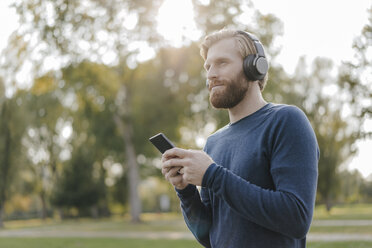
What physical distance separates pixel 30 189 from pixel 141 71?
27838 millimetres

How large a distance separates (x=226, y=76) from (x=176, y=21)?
55.0 feet

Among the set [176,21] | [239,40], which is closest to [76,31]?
[176,21]

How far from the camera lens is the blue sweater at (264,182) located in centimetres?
164

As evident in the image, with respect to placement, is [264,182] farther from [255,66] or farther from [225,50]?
[225,50]

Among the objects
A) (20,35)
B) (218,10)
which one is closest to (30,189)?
(20,35)

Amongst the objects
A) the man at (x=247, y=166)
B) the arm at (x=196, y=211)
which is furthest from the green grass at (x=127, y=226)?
the man at (x=247, y=166)

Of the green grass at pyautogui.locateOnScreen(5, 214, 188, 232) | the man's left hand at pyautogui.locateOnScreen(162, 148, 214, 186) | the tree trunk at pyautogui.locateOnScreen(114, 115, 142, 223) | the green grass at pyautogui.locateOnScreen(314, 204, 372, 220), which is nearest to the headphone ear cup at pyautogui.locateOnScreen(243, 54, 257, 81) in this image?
the man's left hand at pyautogui.locateOnScreen(162, 148, 214, 186)

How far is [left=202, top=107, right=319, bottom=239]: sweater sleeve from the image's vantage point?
1.63m

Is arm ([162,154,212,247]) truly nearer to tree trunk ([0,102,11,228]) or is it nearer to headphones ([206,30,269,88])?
headphones ([206,30,269,88])

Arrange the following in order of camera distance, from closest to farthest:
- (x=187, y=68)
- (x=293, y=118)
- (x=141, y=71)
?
(x=293, y=118) → (x=187, y=68) → (x=141, y=71)

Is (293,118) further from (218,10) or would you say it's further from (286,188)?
(218,10)

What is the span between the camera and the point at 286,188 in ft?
5.41

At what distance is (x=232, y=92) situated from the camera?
196cm

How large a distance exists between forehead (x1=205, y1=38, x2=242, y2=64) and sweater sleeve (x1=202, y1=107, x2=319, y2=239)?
1.60ft
